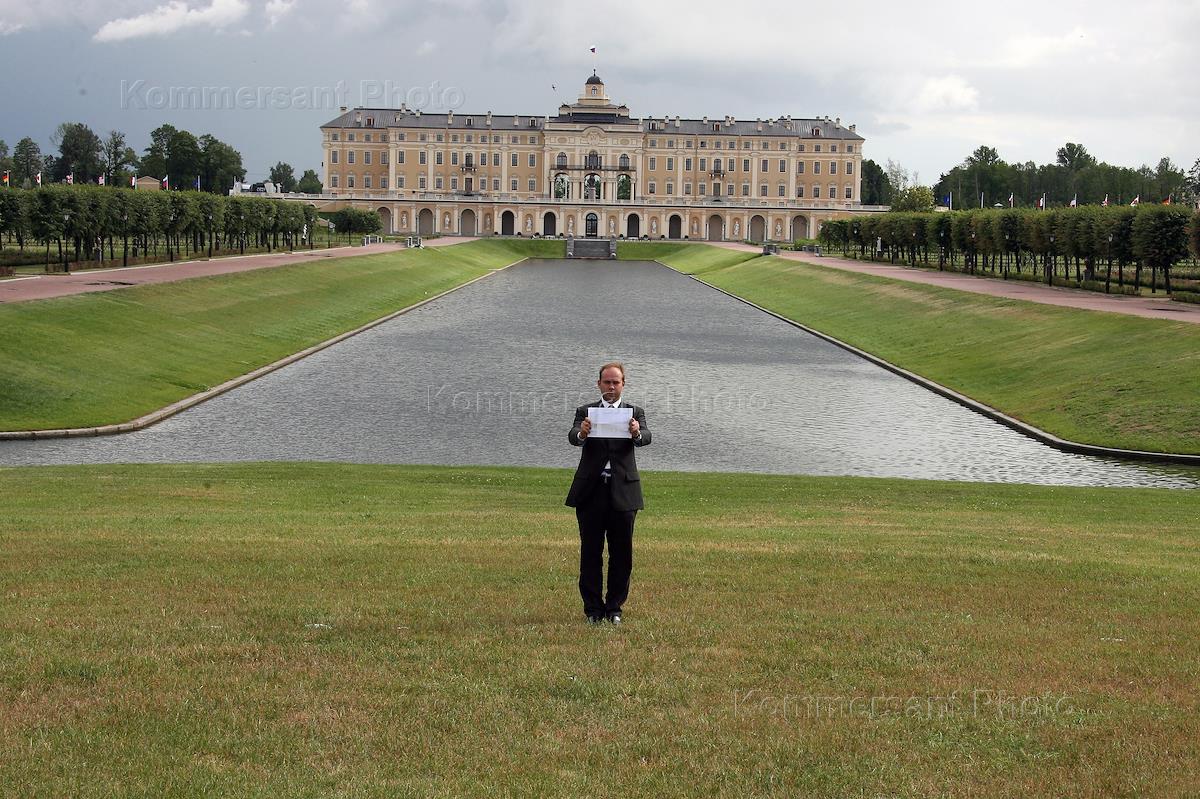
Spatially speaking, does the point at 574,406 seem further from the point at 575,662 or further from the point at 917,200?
the point at 917,200

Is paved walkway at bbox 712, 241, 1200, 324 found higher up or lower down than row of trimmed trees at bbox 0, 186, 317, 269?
lower down

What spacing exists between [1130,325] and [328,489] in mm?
31392

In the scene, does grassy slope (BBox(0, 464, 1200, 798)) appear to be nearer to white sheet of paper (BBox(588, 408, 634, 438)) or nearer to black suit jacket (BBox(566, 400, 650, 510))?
black suit jacket (BBox(566, 400, 650, 510))

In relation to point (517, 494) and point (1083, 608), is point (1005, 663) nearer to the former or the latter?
point (1083, 608)

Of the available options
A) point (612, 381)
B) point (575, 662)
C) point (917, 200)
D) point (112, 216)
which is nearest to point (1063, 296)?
point (112, 216)

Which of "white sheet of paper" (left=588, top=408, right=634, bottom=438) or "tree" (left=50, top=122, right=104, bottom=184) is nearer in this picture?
"white sheet of paper" (left=588, top=408, right=634, bottom=438)

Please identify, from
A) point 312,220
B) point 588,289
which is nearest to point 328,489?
point 588,289

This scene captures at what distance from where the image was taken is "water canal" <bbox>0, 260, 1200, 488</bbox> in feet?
95.0

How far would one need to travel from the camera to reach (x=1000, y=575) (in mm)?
14023

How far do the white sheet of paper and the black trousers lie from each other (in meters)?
0.41

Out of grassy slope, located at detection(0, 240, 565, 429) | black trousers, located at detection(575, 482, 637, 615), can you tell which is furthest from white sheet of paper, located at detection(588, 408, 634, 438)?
grassy slope, located at detection(0, 240, 565, 429)

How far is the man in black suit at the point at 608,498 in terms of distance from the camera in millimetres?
11094

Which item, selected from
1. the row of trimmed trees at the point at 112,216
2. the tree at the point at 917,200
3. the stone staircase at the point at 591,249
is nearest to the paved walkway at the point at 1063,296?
the row of trimmed trees at the point at 112,216

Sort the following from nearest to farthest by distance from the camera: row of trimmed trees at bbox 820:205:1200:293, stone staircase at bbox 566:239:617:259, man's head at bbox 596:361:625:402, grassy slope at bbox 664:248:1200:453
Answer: man's head at bbox 596:361:625:402 → grassy slope at bbox 664:248:1200:453 → row of trimmed trees at bbox 820:205:1200:293 → stone staircase at bbox 566:239:617:259
